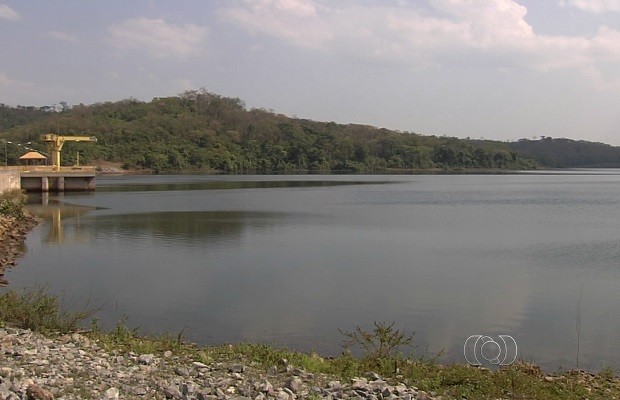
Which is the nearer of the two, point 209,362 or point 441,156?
point 209,362

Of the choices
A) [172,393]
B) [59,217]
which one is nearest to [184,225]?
[59,217]

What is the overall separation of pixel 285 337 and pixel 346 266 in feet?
23.7

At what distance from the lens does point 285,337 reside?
10.4 meters

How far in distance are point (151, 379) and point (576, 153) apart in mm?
179663

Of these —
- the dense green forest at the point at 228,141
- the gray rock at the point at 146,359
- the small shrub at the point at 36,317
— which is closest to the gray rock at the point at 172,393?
the gray rock at the point at 146,359

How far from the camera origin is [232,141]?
122438 millimetres

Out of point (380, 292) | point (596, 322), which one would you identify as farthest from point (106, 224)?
point (596, 322)

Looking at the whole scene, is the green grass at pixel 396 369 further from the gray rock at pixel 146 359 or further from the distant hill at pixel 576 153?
the distant hill at pixel 576 153

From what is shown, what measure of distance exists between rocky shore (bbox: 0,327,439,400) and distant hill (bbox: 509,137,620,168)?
543 feet

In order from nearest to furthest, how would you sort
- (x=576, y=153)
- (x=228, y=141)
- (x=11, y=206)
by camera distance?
(x=11, y=206), (x=228, y=141), (x=576, y=153)

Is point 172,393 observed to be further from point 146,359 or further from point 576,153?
point 576,153

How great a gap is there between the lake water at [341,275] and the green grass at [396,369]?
151cm

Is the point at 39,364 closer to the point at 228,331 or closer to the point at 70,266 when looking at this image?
the point at 228,331

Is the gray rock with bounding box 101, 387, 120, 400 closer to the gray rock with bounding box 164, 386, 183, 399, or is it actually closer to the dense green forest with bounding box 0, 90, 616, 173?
the gray rock with bounding box 164, 386, 183, 399
